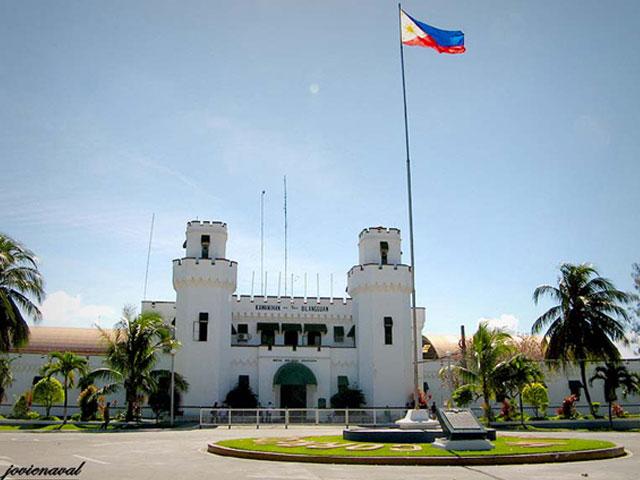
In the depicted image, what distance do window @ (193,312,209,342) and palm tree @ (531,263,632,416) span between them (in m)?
24.6

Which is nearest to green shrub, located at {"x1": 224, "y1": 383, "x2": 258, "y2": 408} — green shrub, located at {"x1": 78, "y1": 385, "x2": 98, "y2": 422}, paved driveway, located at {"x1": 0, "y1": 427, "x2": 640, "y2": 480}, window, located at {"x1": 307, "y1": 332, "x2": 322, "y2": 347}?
window, located at {"x1": 307, "y1": 332, "x2": 322, "y2": 347}

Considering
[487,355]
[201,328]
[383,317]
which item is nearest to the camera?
[487,355]

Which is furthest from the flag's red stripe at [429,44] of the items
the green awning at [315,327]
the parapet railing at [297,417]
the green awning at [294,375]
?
the green awning at [315,327]

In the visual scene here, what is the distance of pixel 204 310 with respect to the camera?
4684cm

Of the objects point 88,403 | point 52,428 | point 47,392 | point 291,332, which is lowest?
point 52,428

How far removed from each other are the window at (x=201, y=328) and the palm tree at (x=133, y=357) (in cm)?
796

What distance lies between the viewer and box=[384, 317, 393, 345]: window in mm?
47969

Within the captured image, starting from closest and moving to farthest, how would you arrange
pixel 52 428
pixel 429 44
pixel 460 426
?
pixel 460 426, pixel 429 44, pixel 52 428

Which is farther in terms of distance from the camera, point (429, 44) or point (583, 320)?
point (583, 320)

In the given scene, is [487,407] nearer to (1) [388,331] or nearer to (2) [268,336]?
(1) [388,331]

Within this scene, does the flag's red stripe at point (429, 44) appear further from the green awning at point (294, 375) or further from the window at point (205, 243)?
the window at point (205, 243)

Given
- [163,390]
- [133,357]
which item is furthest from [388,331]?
[133,357]

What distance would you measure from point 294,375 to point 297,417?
8393mm

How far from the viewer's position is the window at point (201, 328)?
151 ft
